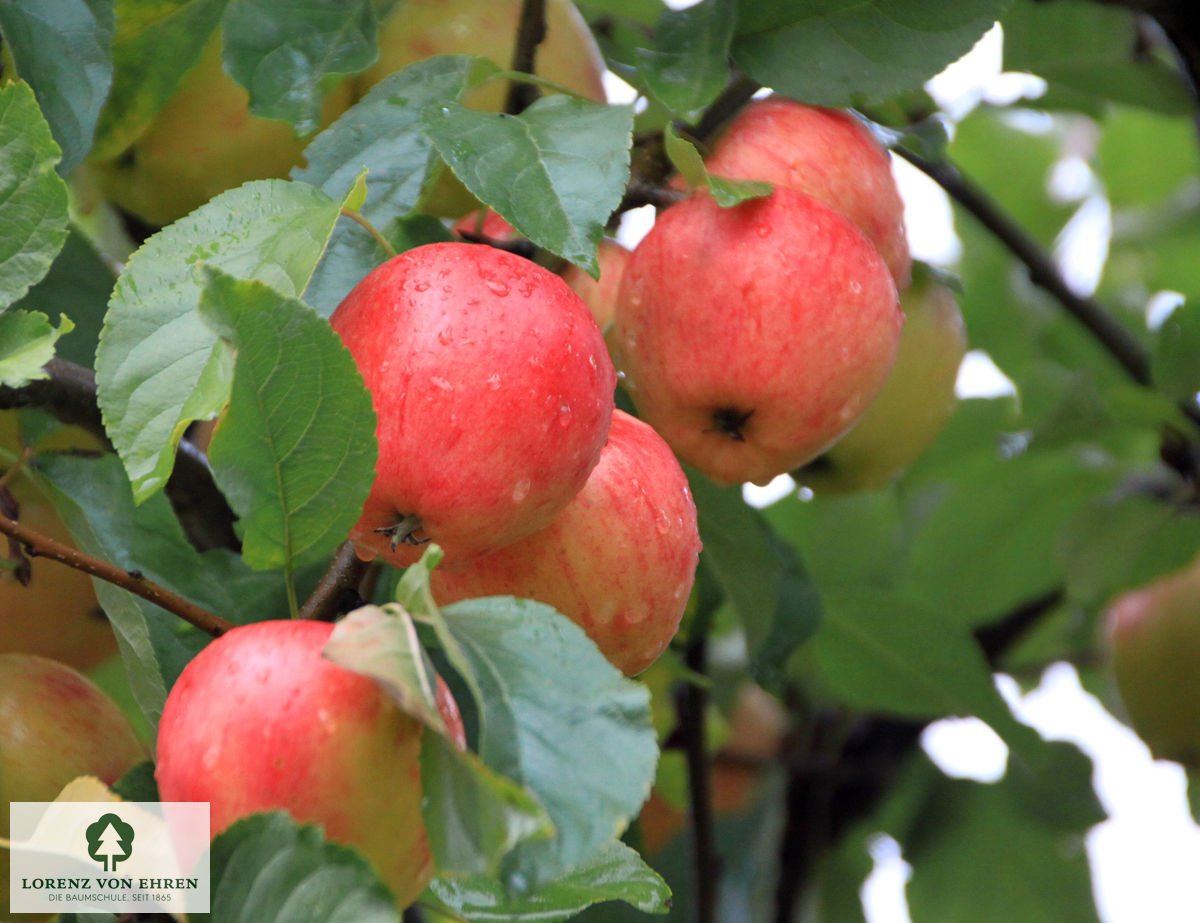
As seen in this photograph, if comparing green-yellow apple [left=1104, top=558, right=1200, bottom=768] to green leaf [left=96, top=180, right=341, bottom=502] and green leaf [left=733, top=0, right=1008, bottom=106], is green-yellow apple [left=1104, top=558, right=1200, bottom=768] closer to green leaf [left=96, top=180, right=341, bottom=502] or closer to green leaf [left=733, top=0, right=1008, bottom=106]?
green leaf [left=733, top=0, right=1008, bottom=106]

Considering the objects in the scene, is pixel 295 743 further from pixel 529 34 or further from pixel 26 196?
pixel 529 34

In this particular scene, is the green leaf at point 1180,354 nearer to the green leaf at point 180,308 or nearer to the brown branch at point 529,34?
the brown branch at point 529,34

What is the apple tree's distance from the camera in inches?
17.8

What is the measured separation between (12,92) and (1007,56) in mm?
830

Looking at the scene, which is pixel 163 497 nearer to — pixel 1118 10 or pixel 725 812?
pixel 1118 10

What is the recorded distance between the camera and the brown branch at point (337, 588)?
1.83 feet

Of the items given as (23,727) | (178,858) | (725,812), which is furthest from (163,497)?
(725,812)

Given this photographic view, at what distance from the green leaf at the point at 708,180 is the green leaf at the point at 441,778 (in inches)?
10.8

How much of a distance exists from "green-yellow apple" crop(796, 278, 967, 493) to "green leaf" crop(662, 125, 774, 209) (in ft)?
0.95

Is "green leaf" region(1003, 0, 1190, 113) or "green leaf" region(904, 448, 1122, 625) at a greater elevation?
"green leaf" region(1003, 0, 1190, 113)

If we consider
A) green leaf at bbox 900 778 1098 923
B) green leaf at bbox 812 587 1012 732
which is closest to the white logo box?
green leaf at bbox 812 587 1012 732

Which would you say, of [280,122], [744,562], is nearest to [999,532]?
[744,562]

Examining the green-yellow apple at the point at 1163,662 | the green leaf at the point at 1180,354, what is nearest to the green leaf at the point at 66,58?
the green leaf at the point at 1180,354

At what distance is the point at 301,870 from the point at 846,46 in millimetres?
521
